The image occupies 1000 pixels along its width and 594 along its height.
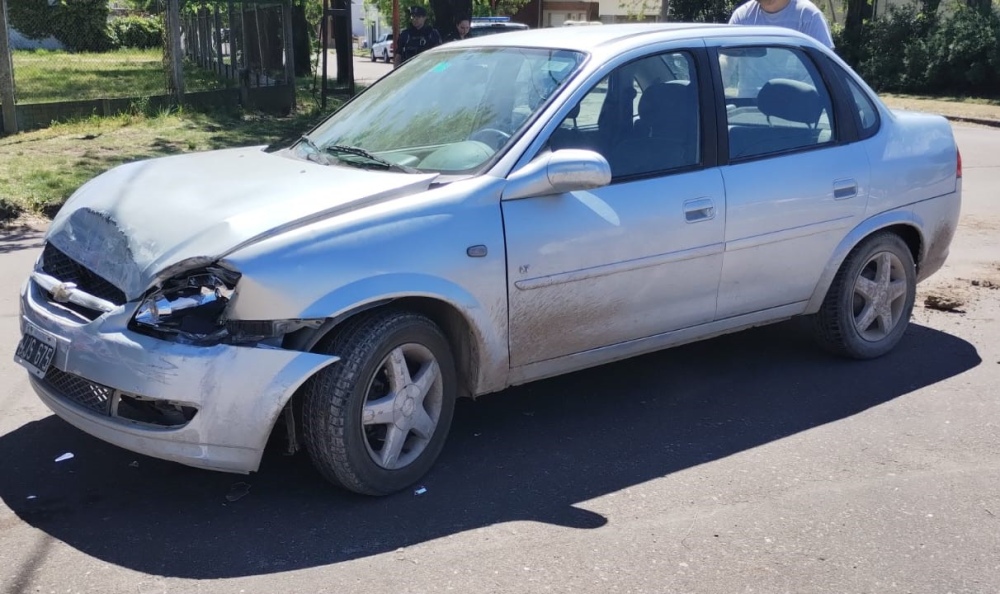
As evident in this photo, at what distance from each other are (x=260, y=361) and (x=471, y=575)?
105 cm

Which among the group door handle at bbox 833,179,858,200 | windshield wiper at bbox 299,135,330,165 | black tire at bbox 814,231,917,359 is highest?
windshield wiper at bbox 299,135,330,165

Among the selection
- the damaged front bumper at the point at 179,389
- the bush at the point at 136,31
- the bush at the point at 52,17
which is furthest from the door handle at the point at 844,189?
the bush at the point at 136,31

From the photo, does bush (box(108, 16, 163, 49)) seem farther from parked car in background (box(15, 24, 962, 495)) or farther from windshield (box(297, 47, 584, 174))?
parked car in background (box(15, 24, 962, 495))

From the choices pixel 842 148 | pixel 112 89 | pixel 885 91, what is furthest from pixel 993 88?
pixel 842 148

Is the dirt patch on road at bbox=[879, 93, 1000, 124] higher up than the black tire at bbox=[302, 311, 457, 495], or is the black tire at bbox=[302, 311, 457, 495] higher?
the black tire at bbox=[302, 311, 457, 495]

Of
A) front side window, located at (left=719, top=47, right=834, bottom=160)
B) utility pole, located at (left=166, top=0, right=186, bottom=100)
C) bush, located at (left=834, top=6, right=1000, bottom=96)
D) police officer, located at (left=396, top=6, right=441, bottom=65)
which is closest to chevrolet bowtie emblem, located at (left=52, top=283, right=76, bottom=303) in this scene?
front side window, located at (left=719, top=47, right=834, bottom=160)

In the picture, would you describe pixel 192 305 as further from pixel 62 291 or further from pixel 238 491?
pixel 238 491

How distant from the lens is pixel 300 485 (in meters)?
4.20

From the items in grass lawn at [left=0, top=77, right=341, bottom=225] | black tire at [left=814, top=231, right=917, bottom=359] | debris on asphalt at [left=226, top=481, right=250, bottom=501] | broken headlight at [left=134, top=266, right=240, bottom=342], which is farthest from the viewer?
grass lawn at [left=0, top=77, right=341, bottom=225]

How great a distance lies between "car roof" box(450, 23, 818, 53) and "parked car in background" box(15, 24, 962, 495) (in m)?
0.02

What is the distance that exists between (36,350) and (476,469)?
Result: 182cm

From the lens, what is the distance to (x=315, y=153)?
16.2 ft

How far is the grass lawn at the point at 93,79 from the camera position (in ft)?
46.0

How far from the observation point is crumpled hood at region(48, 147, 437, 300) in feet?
12.5
